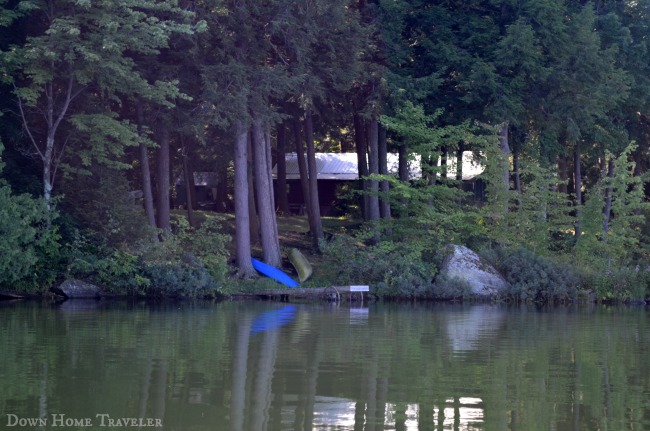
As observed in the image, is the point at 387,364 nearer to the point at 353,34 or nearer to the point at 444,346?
the point at 444,346

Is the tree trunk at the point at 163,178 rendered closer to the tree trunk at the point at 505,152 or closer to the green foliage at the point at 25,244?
the green foliage at the point at 25,244

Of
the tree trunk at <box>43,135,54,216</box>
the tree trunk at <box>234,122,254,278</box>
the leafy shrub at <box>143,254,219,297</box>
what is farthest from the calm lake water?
the tree trunk at <box>234,122,254,278</box>

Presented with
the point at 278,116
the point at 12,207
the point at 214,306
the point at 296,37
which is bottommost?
the point at 214,306

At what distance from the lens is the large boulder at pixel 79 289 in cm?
3089

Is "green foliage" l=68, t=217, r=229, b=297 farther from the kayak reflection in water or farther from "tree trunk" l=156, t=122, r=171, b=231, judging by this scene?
the kayak reflection in water

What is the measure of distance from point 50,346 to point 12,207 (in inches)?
469

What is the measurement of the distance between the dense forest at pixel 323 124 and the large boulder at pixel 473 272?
56 centimetres

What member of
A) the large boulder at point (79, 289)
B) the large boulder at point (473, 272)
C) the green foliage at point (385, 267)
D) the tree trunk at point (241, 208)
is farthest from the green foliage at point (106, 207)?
the large boulder at point (473, 272)

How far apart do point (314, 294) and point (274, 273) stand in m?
2.25

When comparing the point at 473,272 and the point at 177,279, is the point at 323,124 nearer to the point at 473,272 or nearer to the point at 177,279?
the point at 473,272

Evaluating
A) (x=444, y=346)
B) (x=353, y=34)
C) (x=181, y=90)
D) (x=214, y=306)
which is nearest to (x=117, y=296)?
(x=214, y=306)

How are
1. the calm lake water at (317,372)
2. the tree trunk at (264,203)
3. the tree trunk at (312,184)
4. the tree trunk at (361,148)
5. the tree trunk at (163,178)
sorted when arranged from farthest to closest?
the tree trunk at (361,148) < the tree trunk at (312,184) < the tree trunk at (264,203) < the tree trunk at (163,178) < the calm lake water at (317,372)

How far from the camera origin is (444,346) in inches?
750

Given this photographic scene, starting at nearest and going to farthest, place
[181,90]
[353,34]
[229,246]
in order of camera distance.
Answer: [181,90] < [353,34] < [229,246]
